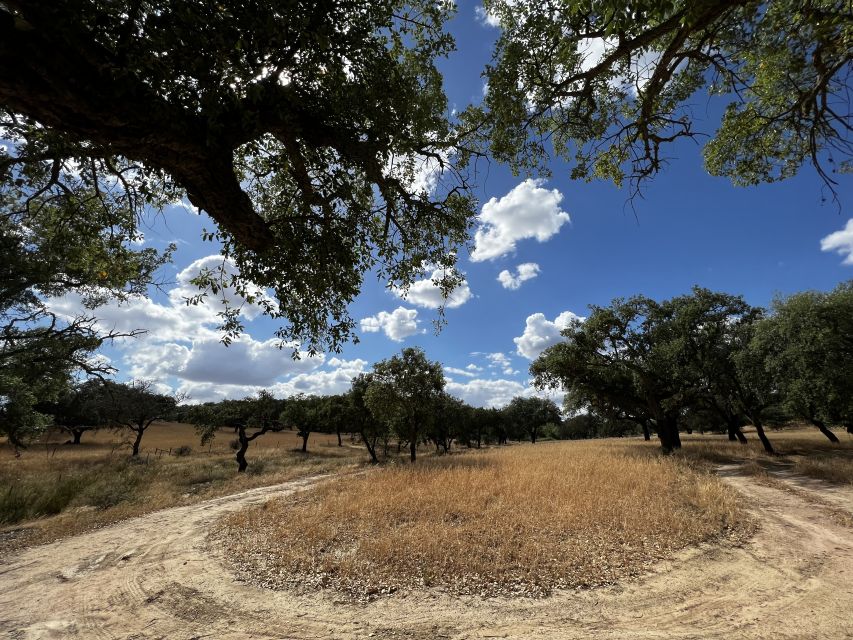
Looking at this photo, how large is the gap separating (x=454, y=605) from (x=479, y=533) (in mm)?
3068

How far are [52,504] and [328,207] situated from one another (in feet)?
56.2

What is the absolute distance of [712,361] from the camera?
75.9 ft

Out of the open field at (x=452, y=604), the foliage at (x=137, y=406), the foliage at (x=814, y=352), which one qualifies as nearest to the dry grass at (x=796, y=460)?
the foliage at (x=814, y=352)

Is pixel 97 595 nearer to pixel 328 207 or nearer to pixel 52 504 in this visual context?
pixel 328 207

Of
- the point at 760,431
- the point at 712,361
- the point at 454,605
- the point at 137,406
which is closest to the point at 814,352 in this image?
the point at 712,361

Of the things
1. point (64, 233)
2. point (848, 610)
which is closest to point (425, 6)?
point (64, 233)

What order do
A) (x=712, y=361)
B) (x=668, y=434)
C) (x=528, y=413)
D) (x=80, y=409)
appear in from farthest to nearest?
(x=528, y=413) → (x=80, y=409) → (x=668, y=434) → (x=712, y=361)

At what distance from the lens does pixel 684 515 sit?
31.3 ft

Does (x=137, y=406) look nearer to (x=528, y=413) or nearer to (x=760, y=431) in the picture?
(x=760, y=431)

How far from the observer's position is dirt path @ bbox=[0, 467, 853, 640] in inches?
195

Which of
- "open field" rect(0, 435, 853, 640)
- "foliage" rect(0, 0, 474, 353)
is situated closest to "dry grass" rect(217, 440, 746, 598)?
"open field" rect(0, 435, 853, 640)

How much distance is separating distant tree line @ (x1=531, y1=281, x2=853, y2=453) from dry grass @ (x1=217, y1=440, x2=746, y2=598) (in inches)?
348

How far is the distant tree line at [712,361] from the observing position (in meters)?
16.9

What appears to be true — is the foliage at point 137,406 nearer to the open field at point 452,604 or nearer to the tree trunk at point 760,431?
the open field at point 452,604
